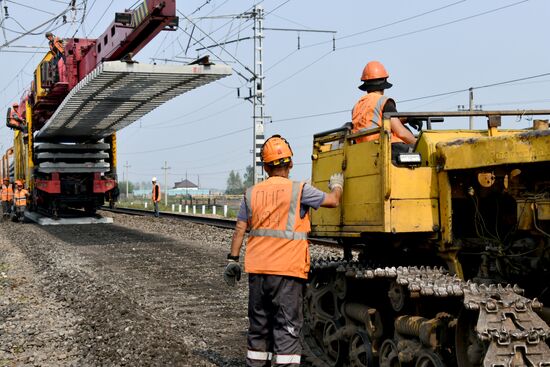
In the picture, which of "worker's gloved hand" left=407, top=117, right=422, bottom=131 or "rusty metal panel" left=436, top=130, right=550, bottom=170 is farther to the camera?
"worker's gloved hand" left=407, top=117, right=422, bottom=131

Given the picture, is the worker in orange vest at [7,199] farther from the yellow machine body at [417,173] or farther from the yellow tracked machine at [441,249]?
the yellow machine body at [417,173]

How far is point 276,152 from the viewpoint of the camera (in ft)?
17.8

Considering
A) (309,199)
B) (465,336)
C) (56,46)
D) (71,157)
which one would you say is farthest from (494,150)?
(71,157)

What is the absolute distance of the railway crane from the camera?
1631 cm

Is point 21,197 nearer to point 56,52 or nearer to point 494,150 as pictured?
point 56,52

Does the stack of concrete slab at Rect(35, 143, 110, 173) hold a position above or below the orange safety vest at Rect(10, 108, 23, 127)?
below

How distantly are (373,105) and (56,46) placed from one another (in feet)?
57.1

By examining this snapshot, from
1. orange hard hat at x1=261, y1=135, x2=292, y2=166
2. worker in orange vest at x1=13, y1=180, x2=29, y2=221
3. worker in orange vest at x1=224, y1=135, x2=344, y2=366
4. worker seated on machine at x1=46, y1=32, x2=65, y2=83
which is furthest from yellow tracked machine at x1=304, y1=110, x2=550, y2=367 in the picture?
worker in orange vest at x1=13, y1=180, x2=29, y2=221

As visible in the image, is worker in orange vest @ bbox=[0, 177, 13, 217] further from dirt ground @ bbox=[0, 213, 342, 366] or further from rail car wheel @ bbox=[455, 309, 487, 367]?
rail car wheel @ bbox=[455, 309, 487, 367]

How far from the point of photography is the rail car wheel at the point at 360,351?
558cm

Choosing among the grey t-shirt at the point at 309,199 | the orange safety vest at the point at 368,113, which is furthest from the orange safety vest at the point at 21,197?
the grey t-shirt at the point at 309,199

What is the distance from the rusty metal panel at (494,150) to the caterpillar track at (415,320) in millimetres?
761

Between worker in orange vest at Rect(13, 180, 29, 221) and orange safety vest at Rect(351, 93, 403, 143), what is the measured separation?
22749 millimetres

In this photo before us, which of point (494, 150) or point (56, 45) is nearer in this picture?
point (494, 150)
